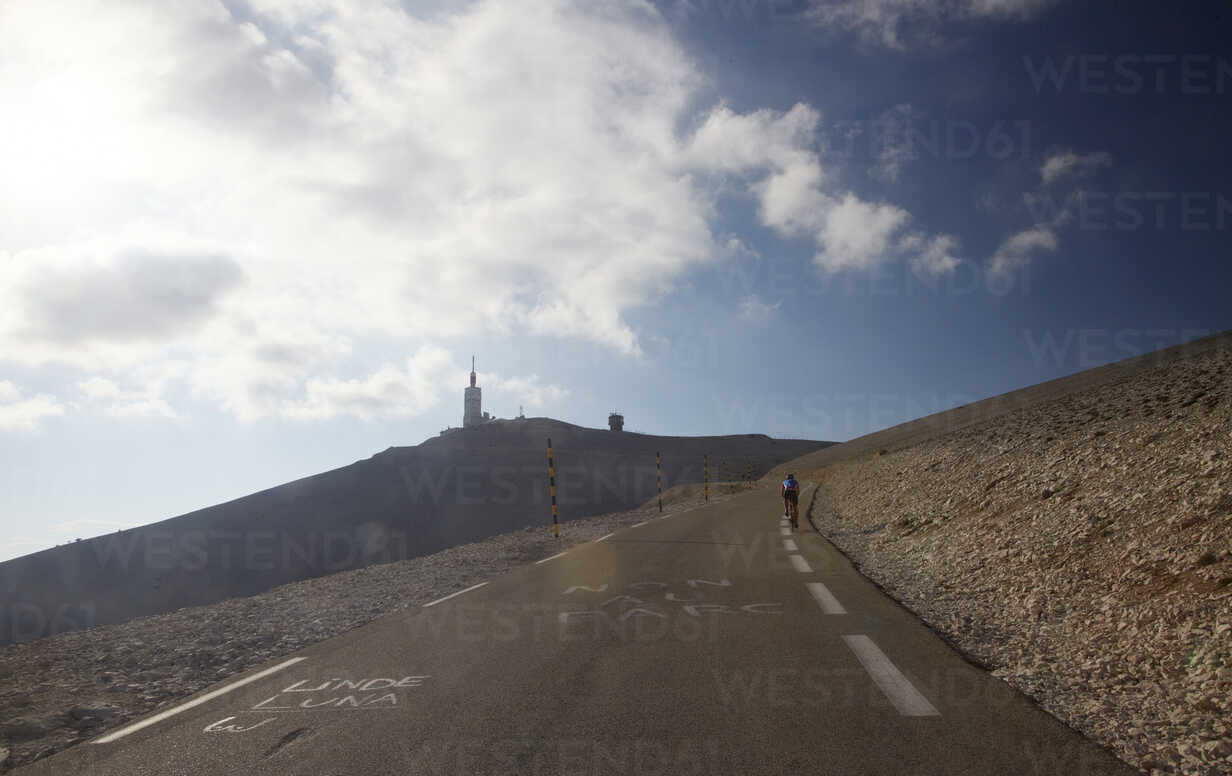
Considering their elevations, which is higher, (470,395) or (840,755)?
(470,395)

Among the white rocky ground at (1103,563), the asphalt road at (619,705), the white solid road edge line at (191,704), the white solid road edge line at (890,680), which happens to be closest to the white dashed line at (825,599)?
the asphalt road at (619,705)

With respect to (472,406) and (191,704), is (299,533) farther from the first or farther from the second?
(472,406)

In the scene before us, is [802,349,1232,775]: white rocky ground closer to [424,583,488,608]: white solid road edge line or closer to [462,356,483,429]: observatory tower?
[424,583,488,608]: white solid road edge line

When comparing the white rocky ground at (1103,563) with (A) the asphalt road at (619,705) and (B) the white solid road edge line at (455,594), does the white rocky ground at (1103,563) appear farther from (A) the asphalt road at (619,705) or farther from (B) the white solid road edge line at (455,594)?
(B) the white solid road edge line at (455,594)

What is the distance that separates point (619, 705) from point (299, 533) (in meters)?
39.0

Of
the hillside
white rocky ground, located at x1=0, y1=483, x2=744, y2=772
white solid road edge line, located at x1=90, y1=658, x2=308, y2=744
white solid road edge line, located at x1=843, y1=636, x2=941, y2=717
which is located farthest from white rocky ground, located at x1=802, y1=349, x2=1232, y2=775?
the hillside

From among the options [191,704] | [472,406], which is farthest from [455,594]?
[472,406]

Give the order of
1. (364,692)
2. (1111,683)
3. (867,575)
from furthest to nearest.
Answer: (867,575) < (364,692) < (1111,683)

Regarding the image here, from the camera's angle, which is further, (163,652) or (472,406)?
(472,406)

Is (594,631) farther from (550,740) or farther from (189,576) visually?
(189,576)

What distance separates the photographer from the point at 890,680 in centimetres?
502

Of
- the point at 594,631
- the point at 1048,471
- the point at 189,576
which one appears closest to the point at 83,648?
the point at 594,631

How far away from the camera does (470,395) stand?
131 m

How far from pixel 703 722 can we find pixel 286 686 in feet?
11.5
